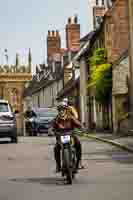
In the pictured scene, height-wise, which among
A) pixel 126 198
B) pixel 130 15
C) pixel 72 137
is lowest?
pixel 126 198

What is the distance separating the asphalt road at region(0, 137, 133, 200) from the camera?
11.8 meters

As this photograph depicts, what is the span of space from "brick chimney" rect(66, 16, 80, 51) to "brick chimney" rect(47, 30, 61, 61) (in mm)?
6877

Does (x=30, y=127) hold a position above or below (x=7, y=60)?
below

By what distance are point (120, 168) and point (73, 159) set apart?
3.07 meters

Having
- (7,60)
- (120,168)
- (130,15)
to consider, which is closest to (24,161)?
(120,168)

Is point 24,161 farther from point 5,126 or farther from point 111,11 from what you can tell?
point 111,11

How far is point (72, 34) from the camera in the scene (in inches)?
3031

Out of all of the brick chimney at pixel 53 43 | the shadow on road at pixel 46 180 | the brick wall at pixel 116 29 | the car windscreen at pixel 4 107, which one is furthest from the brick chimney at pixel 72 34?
the shadow on road at pixel 46 180

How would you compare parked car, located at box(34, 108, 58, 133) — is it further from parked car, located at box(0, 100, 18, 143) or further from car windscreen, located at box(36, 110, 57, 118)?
parked car, located at box(0, 100, 18, 143)

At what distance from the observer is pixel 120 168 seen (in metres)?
16.8

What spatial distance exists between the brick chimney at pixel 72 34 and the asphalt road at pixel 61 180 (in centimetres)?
5441

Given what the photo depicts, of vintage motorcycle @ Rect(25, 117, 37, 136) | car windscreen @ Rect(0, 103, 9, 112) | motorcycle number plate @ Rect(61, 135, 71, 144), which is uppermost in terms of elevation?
car windscreen @ Rect(0, 103, 9, 112)

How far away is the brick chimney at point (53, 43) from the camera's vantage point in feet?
287

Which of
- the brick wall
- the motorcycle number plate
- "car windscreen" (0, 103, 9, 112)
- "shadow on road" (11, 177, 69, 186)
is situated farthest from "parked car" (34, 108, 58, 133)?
the motorcycle number plate
